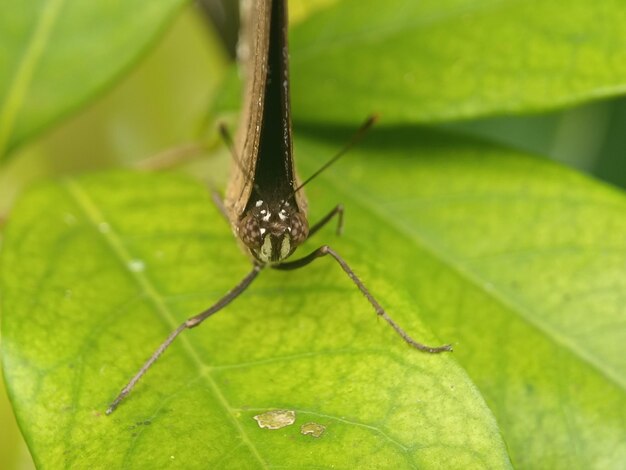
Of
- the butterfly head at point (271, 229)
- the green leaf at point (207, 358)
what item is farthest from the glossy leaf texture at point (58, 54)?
the butterfly head at point (271, 229)

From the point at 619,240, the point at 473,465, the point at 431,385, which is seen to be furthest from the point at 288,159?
the point at 619,240

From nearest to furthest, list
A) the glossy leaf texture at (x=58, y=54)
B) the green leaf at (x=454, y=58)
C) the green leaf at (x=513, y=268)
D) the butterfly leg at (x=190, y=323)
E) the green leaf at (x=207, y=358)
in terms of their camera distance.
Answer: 1. the green leaf at (x=207, y=358)
2. the butterfly leg at (x=190, y=323)
3. the green leaf at (x=513, y=268)
4. the green leaf at (x=454, y=58)
5. the glossy leaf texture at (x=58, y=54)

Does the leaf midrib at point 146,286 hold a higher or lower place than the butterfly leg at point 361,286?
higher

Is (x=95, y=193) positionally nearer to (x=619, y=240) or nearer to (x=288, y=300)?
(x=288, y=300)

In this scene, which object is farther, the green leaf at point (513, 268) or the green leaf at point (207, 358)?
the green leaf at point (513, 268)

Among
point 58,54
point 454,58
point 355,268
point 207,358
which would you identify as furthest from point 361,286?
point 58,54

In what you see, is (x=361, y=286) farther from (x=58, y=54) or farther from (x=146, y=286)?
(x=58, y=54)

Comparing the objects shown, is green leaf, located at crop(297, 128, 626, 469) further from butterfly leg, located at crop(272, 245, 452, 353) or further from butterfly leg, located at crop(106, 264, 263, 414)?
butterfly leg, located at crop(106, 264, 263, 414)

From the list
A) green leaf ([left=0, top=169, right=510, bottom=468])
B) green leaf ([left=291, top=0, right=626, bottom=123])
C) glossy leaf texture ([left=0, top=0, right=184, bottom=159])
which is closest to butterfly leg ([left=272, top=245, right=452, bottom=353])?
green leaf ([left=0, top=169, right=510, bottom=468])

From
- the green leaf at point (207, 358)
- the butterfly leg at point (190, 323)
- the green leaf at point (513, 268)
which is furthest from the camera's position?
the green leaf at point (513, 268)

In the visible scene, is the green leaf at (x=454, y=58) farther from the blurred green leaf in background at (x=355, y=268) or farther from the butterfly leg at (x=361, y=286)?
the butterfly leg at (x=361, y=286)
